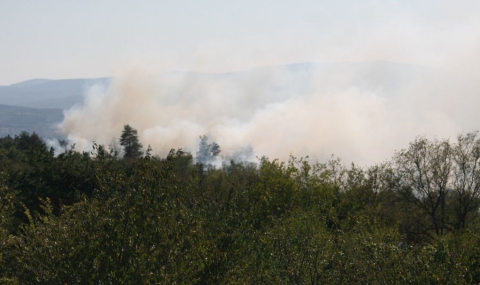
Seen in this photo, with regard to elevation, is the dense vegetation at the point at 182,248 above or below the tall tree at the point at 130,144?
below

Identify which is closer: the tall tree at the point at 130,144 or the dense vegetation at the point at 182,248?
the dense vegetation at the point at 182,248

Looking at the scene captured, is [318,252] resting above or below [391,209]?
below

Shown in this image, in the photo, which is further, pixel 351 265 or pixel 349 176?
pixel 349 176

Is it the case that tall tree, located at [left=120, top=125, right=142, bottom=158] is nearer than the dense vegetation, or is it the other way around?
the dense vegetation

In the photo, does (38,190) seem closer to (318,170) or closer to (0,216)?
(318,170)

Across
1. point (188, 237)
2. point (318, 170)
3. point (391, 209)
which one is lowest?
point (188, 237)

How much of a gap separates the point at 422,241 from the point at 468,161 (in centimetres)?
855

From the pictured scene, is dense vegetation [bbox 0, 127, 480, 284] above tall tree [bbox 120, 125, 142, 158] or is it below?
below

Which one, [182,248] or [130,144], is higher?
[130,144]

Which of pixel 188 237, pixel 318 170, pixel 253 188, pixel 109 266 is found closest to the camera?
pixel 109 266

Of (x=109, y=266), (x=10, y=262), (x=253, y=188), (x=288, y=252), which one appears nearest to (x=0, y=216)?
(x=10, y=262)

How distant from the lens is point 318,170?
55.4 metres

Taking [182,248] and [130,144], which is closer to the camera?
[182,248]

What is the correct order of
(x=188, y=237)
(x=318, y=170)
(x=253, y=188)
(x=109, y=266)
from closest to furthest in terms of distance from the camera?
(x=109, y=266) → (x=188, y=237) → (x=253, y=188) → (x=318, y=170)
